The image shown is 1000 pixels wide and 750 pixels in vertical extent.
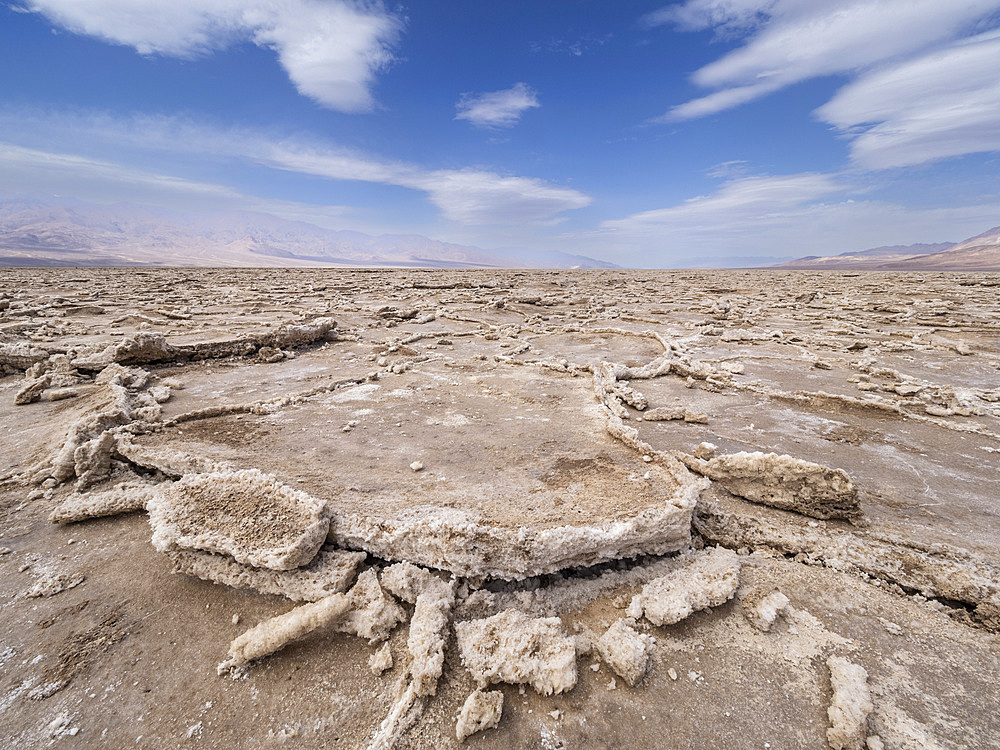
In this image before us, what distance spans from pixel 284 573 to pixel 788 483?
2.49 meters

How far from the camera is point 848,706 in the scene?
1314mm

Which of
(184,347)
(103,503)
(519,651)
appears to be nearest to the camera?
(519,651)

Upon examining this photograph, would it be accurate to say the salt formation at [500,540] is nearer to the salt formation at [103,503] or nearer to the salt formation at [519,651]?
the salt formation at [519,651]

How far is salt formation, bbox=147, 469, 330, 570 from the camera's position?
68.6 inches

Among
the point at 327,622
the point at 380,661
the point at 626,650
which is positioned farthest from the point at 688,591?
the point at 327,622

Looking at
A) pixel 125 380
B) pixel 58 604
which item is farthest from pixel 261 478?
pixel 125 380

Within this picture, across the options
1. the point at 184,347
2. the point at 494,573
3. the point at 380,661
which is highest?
the point at 184,347

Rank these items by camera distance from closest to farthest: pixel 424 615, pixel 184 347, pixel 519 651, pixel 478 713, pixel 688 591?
pixel 478 713 → pixel 519 651 → pixel 424 615 → pixel 688 591 → pixel 184 347

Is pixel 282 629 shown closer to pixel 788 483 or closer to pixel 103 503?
pixel 103 503

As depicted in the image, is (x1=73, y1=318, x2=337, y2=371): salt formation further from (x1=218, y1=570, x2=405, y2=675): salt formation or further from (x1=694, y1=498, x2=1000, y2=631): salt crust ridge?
(x1=694, y1=498, x2=1000, y2=631): salt crust ridge

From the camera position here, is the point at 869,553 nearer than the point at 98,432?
Yes

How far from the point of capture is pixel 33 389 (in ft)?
12.2

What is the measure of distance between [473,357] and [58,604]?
4.28 meters

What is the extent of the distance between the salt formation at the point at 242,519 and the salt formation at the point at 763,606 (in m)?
1.79
